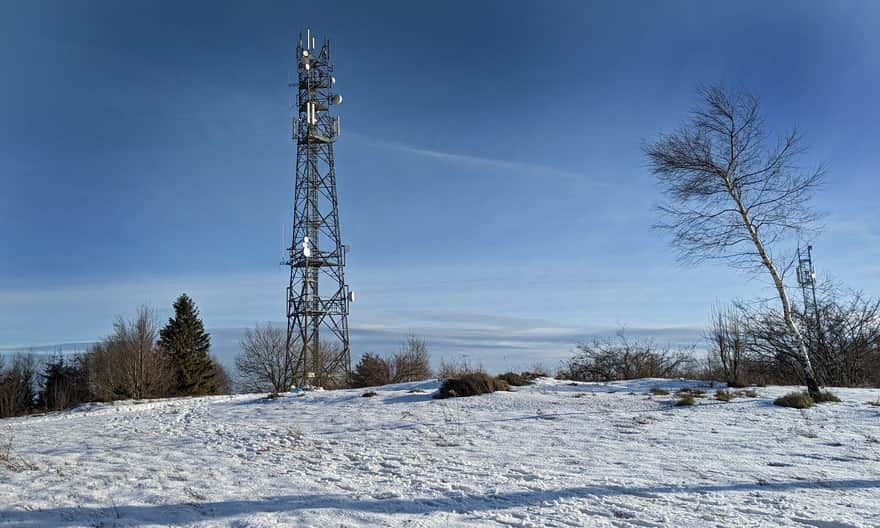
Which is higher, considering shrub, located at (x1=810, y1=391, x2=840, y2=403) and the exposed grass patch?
the exposed grass patch

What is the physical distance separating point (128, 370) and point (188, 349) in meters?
9.20

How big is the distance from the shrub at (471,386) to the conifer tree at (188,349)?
2592 cm

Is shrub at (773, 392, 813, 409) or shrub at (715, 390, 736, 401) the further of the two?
shrub at (715, 390, 736, 401)

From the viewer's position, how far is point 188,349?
3500 cm

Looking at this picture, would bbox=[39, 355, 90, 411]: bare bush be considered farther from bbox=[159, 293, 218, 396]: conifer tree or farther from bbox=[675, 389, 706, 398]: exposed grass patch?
bbox=[675, 389, 706, 398]: exposed grass patch

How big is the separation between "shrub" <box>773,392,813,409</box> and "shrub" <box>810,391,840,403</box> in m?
0.45

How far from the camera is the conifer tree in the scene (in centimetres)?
3381

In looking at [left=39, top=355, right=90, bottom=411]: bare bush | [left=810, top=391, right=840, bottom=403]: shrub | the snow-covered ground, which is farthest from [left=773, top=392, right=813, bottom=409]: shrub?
[left=39, top=355, right=90, bottom=411]: bare bush

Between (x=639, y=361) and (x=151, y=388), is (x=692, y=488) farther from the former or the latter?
(x=151, y=388)

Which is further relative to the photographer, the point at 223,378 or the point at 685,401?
the point at 223,378

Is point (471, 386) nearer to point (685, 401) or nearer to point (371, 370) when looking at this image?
point (685, 401)

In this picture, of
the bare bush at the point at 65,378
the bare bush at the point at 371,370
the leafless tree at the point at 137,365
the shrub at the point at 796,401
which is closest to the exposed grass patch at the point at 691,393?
the shrub at the point at 796,401

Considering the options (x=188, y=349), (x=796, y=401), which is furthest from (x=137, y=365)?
(x=796, y=401)

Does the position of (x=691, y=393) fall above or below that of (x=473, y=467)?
above
